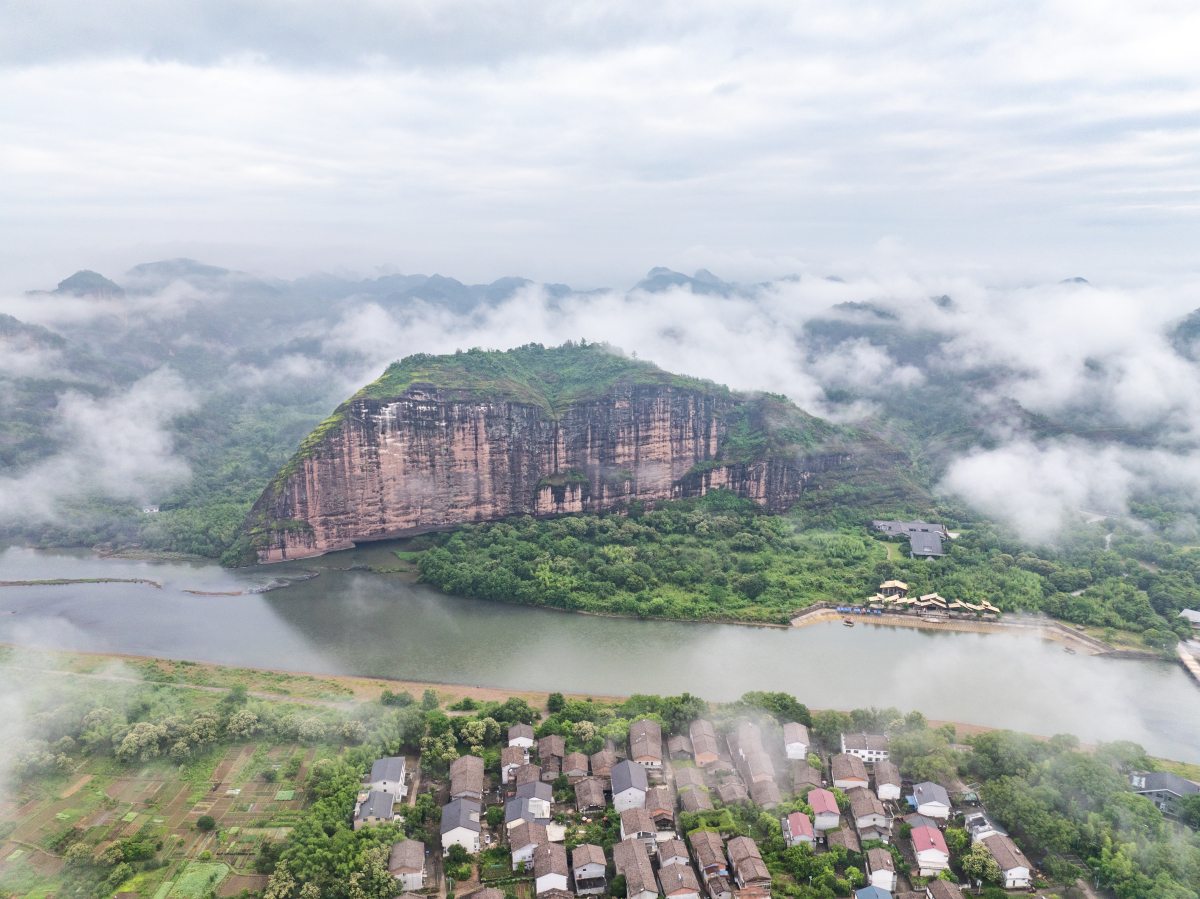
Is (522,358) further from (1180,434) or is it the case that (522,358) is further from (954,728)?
(1180,434)

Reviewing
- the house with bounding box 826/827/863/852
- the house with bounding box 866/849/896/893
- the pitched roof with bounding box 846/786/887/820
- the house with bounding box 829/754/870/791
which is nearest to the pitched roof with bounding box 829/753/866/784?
the house with bounding box 829/754/870/791

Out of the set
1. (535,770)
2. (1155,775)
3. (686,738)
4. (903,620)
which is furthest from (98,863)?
(903,620)

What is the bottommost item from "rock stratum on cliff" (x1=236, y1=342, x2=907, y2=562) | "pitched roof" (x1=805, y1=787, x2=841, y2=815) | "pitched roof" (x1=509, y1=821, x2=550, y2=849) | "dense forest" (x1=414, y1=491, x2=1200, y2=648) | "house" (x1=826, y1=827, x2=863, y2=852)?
"dense forest" (x1=414, y1=491, x2=1200, y2=648)

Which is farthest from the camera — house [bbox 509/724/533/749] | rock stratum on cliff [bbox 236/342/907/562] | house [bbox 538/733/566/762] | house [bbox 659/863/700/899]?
rock stratum on cliff [bbox 236/342/907/562]

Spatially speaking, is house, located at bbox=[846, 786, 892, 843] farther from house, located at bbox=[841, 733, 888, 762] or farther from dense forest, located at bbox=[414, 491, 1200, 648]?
dense forest, located at bbox=[414, 491, 1200, 648]

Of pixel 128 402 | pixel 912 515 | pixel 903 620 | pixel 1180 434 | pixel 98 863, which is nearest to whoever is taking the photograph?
pixel 98 863
